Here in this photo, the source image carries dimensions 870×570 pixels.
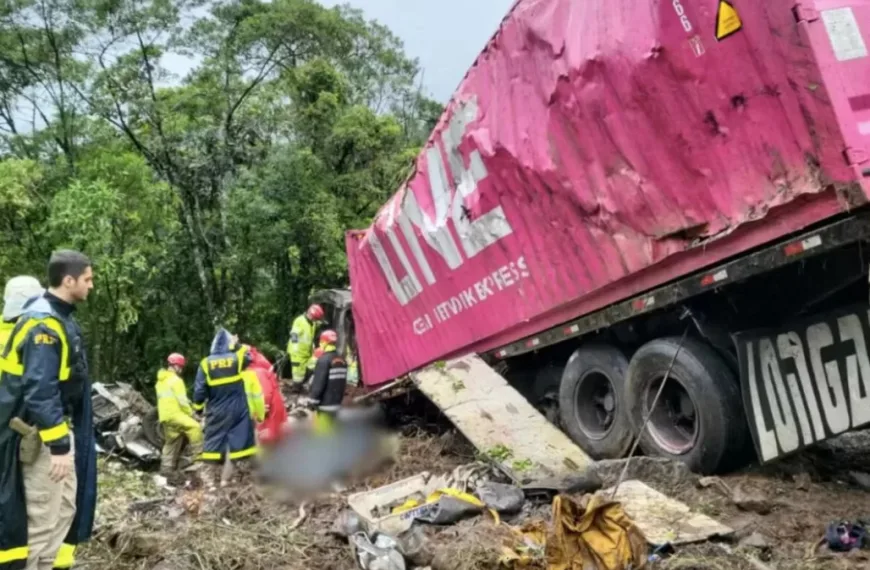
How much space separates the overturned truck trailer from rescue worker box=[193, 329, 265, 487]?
1.85 m

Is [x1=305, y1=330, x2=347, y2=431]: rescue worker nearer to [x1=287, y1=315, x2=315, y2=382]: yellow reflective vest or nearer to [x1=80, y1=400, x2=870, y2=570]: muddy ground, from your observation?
[x1=287, y1=315, x2=315, y2=382]: yellow reflective vest

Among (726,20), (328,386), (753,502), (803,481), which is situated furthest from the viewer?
(328,386)

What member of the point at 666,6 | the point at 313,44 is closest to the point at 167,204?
the point at 313,44

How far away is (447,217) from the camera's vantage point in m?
6.47

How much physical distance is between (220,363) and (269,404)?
92cm

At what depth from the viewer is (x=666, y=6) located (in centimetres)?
403

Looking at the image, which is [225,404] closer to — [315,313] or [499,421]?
[499,421]

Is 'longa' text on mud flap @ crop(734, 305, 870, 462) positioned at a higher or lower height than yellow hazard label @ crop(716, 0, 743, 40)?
lower

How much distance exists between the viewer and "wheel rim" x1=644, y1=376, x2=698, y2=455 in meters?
5.15

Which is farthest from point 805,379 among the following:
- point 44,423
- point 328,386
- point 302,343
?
point 302,343

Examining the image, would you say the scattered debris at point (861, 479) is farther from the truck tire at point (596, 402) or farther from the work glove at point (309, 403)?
the work glove at point (309, 403)

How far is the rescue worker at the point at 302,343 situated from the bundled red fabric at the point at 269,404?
3.08 m

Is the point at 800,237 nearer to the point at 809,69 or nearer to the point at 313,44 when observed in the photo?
the point at 809,69

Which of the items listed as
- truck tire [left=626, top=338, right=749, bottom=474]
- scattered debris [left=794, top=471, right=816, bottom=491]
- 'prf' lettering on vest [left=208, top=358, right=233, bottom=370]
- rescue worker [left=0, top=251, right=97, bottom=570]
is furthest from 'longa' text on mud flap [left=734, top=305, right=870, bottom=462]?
'prf' lettering on vest [left=208, top=358, right=233, bottom=370]
